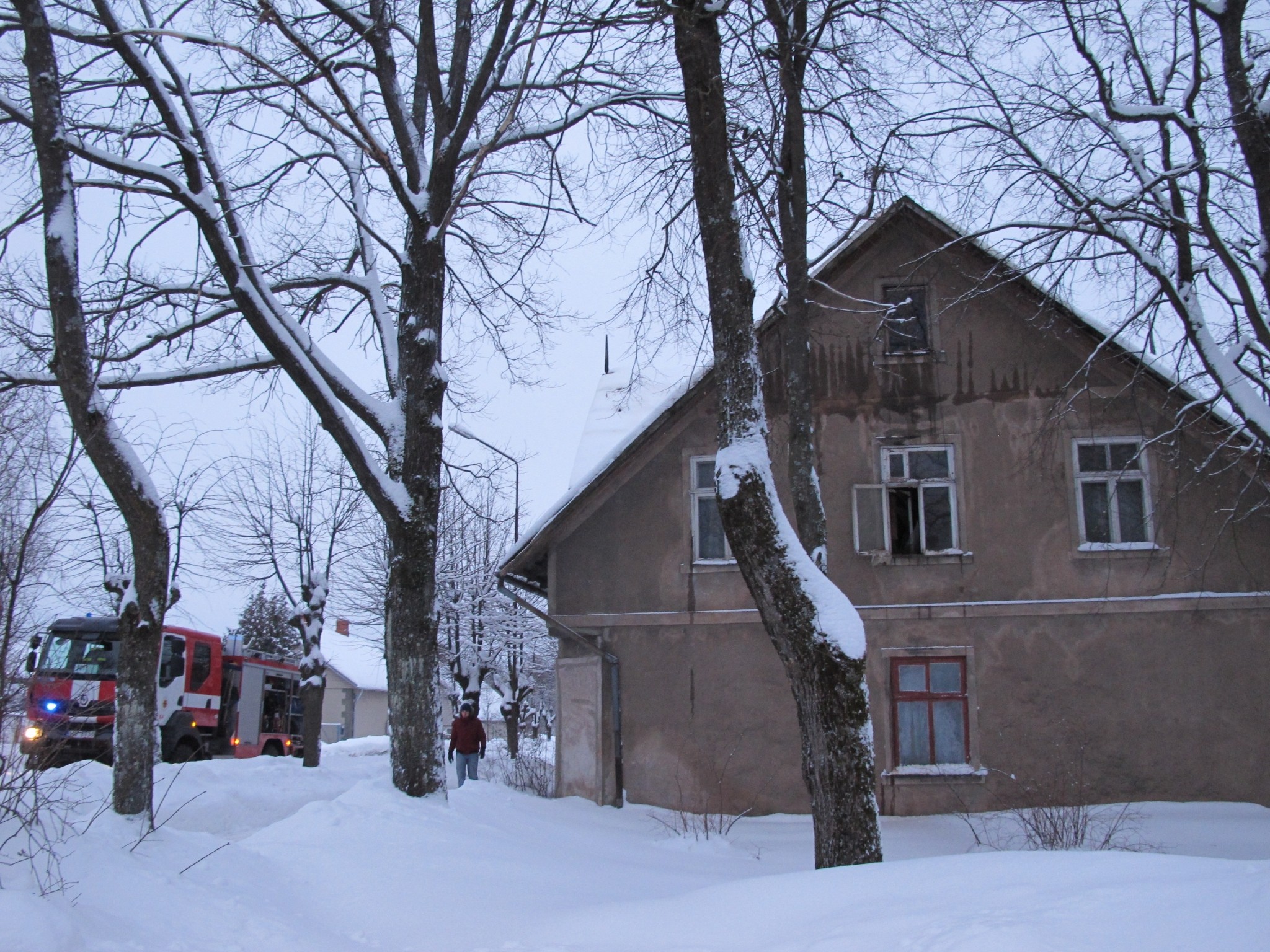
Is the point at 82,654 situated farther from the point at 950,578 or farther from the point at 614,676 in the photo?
the point at 950,578

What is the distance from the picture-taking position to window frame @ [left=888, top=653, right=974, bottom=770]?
42.8 ft

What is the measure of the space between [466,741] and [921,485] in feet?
27.4

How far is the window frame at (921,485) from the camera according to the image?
1361 centimetres

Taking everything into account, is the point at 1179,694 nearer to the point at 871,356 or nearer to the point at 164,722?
the point at 871,356

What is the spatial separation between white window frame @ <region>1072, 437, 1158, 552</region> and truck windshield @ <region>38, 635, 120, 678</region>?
53.9 ft

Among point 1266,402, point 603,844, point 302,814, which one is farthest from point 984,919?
point 1266,402

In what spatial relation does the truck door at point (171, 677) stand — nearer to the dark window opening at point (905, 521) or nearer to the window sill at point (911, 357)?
the dark window opening at point (905, 521)

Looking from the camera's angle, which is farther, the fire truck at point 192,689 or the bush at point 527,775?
the fire truck at point 192,689

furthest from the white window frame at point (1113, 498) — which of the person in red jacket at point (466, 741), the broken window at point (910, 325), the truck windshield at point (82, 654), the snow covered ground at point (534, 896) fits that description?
the truck windshield at point (82, 654)

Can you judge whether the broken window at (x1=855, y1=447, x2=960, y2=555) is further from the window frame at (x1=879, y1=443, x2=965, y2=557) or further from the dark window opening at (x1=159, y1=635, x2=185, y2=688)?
the dark window opening at (x1=159, y1=635, x2=185, y2=688)

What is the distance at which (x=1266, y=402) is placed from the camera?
9.91 metres

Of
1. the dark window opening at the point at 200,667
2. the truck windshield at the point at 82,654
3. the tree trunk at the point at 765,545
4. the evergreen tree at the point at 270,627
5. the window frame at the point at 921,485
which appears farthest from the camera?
the evergreen tree at the point at 270,627

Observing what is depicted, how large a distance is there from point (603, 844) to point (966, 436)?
7.75 metres

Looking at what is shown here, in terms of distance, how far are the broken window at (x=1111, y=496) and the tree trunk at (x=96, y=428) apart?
1154 cm
